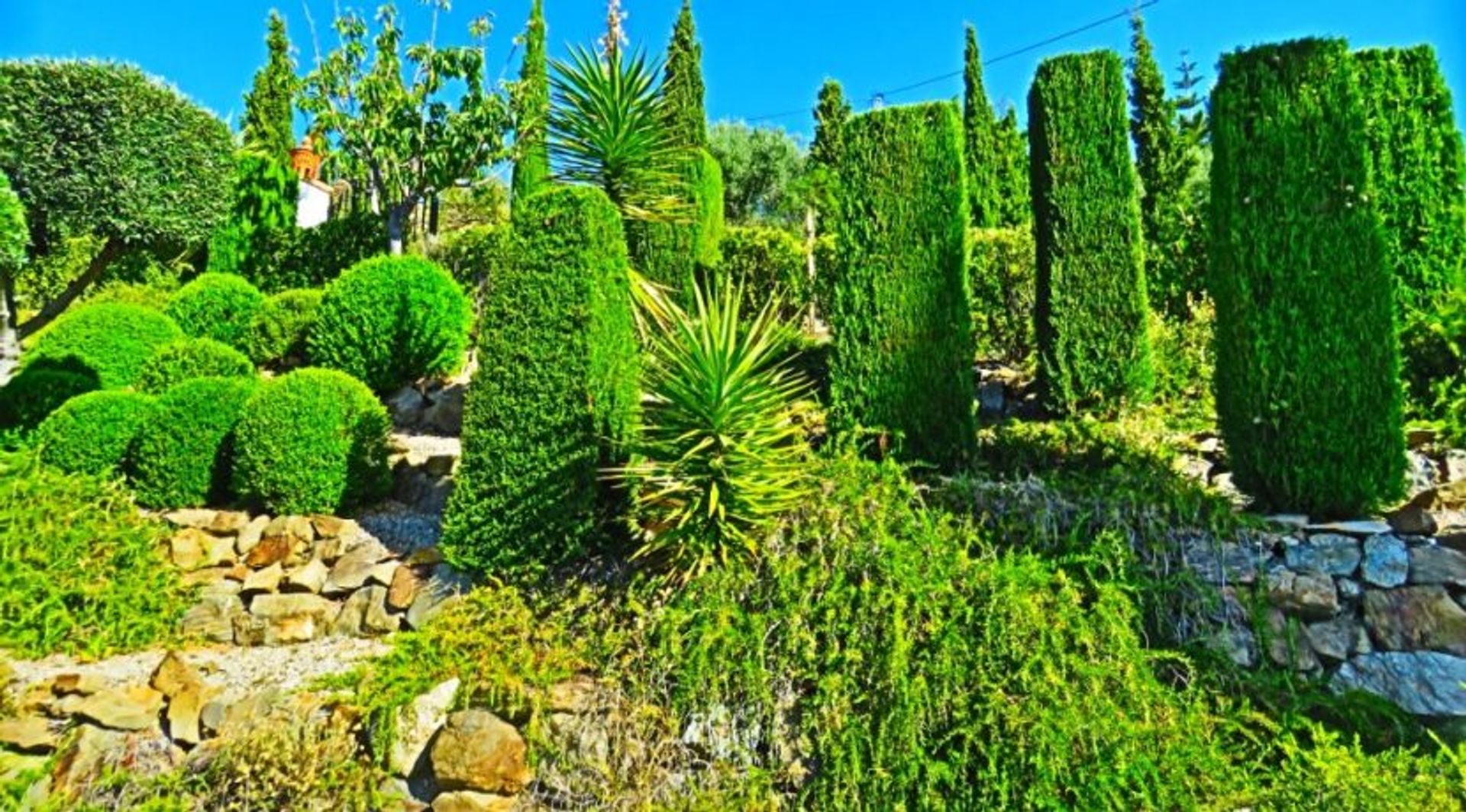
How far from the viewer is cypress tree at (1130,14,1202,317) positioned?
26.4ft

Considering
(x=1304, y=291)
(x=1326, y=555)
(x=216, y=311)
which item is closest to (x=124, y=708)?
(x=1326, y=555)

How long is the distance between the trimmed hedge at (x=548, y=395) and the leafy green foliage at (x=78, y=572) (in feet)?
7.82

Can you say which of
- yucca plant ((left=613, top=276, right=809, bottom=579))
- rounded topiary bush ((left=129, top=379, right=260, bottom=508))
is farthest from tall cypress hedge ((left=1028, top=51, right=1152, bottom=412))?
rounded topiary bush ((left=129, top=379, right=260, bottom=508))

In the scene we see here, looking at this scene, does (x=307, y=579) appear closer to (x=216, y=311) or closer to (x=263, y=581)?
(x=263, y=581)

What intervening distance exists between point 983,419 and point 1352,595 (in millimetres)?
3197

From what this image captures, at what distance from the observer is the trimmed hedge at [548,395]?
4.48 meters

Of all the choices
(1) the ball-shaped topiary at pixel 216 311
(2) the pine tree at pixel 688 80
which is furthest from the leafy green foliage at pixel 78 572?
(2) the pine tree at pixel 688 80

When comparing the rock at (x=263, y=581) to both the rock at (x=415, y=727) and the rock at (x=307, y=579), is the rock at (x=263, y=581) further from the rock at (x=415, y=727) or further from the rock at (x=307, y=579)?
the rock at (x=415, y=727)

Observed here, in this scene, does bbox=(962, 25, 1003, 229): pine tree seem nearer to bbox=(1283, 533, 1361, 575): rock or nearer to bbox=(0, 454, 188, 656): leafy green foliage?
bbox=(1283, 533, 1361, 575): rock

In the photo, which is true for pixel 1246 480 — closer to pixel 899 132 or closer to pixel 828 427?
pixel 828 427

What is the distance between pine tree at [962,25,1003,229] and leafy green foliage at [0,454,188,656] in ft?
37.4

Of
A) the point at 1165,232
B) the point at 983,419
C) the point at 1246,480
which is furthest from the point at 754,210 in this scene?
the point at 1246,480

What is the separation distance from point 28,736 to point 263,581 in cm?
155

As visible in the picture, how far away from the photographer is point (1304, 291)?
4.36 m
